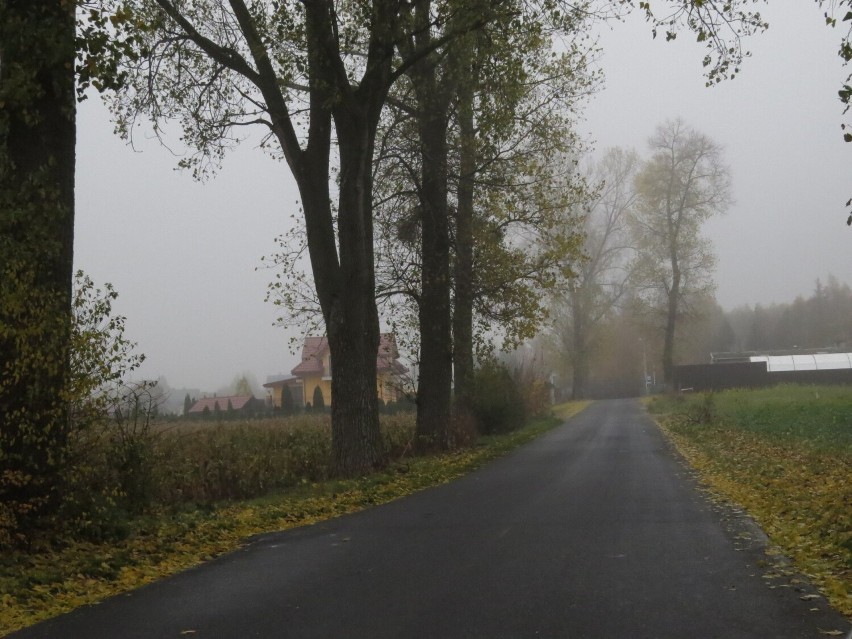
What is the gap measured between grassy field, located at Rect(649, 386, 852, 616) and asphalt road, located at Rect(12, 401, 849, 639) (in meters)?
0.49

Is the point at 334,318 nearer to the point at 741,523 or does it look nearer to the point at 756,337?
the point at 741,523

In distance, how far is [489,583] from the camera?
7793 millimetres

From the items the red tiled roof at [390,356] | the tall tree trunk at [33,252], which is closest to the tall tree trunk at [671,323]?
the red tiled roof at [390,356]

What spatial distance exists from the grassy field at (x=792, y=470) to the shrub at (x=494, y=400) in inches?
226

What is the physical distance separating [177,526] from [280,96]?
920cm

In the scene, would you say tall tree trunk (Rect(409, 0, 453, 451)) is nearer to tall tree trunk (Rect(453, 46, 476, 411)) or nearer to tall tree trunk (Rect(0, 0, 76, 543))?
tall tree trunk (Rect(453, 46, 476, 411))

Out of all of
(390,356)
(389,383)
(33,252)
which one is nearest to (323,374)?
(390,356)

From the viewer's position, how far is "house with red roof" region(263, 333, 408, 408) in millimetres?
26672

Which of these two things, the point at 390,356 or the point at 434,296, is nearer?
the point at 434,296

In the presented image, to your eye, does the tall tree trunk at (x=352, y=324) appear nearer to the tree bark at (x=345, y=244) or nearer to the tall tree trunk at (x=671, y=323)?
the tree bark at (x=345, y=244)

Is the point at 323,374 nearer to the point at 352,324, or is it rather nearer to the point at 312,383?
the point at 312,383

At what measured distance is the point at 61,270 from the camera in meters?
11.1

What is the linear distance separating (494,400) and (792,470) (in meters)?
16.8

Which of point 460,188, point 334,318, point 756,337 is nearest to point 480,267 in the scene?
point 460,188
